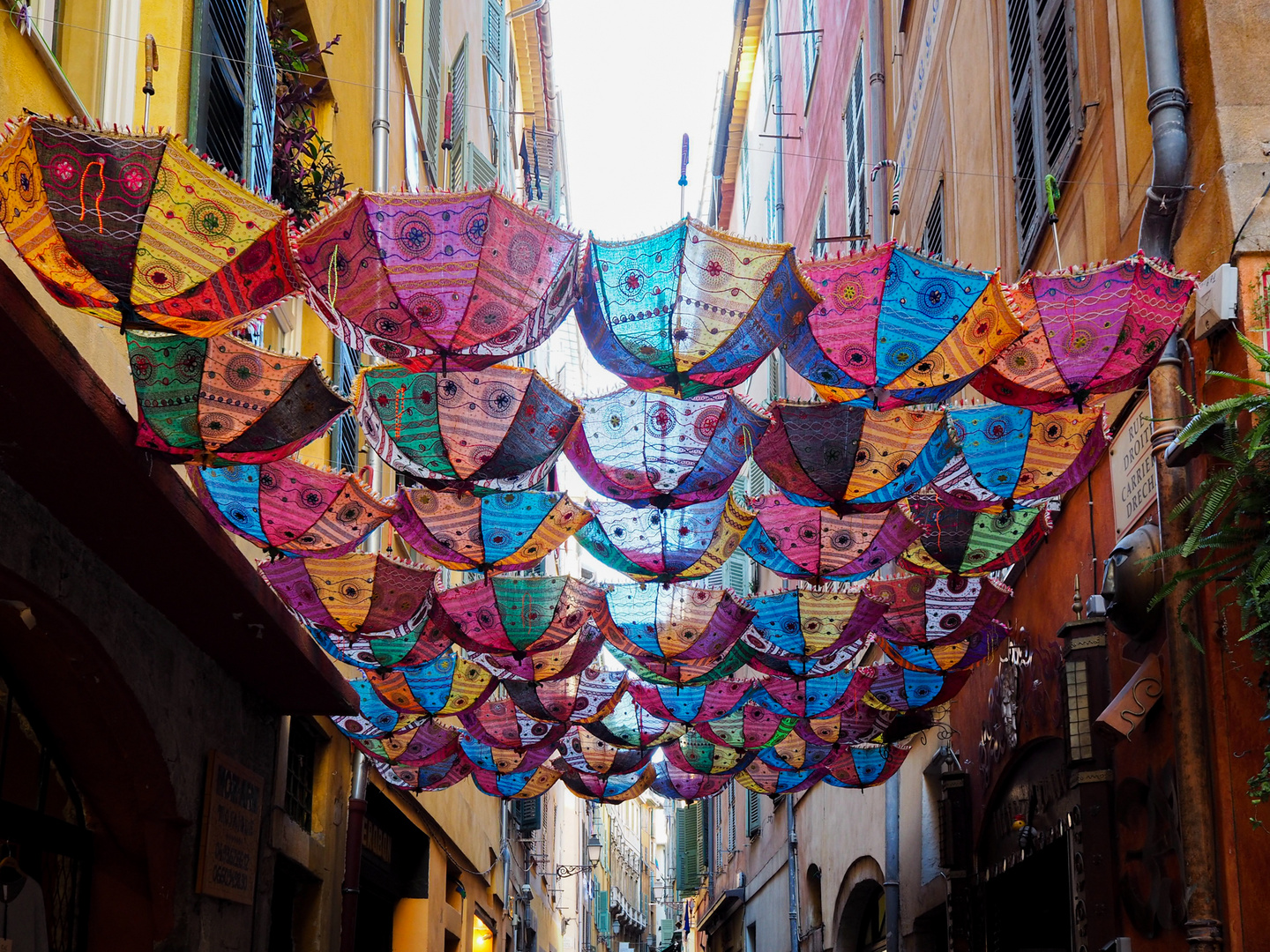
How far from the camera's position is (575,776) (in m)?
12.8

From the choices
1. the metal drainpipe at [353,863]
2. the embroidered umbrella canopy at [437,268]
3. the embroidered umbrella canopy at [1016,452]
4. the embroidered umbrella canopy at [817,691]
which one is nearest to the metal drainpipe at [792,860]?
the metal drainpipe at [353,863]

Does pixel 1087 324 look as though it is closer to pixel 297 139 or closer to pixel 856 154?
pixel 297 139

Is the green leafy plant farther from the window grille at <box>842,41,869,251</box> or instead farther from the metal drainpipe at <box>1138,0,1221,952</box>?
the window grille at <box>842,41,869,251</box>

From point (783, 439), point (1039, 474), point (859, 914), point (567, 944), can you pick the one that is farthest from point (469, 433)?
point (567, 944)

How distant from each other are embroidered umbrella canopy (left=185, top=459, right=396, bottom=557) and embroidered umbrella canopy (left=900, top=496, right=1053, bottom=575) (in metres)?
2.93

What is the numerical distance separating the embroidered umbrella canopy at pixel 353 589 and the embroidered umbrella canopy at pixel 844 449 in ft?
8.39

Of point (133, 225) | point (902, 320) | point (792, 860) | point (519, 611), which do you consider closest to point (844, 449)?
point (902, 320)

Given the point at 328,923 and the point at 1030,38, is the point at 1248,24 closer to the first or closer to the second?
the point at 1030,38

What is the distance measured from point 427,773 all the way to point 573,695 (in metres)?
2.15

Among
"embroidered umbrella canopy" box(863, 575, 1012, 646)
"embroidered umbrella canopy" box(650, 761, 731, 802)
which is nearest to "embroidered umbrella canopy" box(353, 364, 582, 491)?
"embroidered umbrella canopy" box(863, 575, 1012, 646)

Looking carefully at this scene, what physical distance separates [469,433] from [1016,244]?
4812mm

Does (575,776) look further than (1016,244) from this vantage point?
Yes

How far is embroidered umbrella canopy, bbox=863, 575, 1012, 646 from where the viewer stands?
8.23m

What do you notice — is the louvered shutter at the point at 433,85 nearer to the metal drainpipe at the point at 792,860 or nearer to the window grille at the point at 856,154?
the window grille at the point at 856,154
